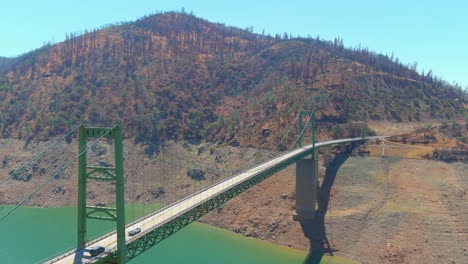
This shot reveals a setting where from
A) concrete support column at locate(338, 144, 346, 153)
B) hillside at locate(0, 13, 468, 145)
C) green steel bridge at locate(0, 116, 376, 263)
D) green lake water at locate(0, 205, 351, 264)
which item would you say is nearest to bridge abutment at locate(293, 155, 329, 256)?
green lake water at locate(0, 205, 351, 264)

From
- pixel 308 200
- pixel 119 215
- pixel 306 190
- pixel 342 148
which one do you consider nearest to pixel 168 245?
pixel 308 200

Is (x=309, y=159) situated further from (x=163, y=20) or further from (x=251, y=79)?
(x=163, y=20)

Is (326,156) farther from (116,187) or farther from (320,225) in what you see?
(116,187)

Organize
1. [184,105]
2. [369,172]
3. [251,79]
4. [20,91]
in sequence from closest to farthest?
[369,172] → [184,105] → [20,91] → [251,79]

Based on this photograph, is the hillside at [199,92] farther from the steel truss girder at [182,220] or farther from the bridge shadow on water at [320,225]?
the steel truss girder at [182,220]

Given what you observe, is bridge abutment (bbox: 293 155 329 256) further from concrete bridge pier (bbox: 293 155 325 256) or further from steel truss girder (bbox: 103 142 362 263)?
steel truss girder (bbox: 103 142 362 263)

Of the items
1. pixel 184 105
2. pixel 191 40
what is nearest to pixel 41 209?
pixel 184 105
